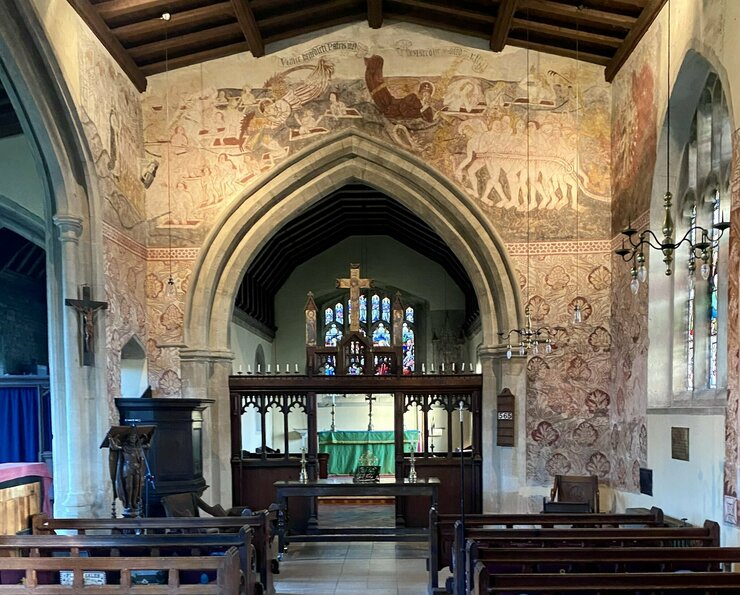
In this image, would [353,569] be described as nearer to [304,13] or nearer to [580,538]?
[580,538]

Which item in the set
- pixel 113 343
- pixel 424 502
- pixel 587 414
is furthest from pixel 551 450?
pixel 113 343

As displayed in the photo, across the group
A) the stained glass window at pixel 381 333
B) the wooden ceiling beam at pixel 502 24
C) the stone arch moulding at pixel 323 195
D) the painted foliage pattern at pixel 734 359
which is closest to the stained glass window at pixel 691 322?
the painted foliage pattern at pixel 734 359

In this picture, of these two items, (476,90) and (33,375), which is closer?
(476,90)

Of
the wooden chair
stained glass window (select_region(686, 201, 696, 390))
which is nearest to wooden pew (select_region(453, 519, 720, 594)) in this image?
stained glass window (select_region(686, 201, 696, 390))

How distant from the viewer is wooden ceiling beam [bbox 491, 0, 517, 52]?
9.00 m

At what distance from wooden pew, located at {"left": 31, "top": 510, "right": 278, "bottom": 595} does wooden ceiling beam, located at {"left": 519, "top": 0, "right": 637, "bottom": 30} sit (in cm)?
672

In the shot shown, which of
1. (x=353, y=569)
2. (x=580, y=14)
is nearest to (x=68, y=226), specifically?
(x=353, y=569)

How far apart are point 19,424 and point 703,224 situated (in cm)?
1087

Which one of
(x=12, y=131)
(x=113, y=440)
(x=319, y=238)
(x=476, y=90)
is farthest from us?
(x=319, y=238)

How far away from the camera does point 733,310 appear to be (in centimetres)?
573

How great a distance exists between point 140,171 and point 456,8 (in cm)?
483

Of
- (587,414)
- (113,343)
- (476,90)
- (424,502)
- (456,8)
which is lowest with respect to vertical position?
(424,502)

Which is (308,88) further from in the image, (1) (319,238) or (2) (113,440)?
(1) (319,238)

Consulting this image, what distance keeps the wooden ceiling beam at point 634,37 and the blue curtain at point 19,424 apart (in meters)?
10.3
